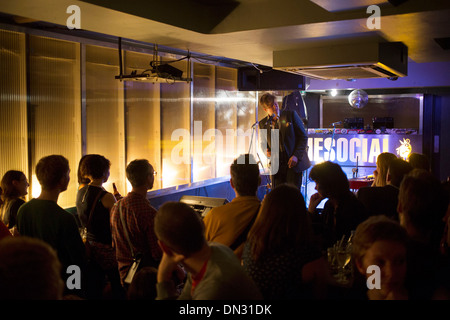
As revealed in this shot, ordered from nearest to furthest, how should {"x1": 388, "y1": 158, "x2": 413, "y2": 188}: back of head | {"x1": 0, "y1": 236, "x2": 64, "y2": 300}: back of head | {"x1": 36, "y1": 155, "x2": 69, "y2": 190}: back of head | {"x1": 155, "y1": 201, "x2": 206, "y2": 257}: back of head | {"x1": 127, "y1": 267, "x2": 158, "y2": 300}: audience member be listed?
{"x1": 0, "y1": 236, "x2": 64, "y2": 300}: back of head, {"x1": 155, "y1": 201, "x2": 206, "y2": 257}: back of head, {"x1": 127, "y1": 267, "x2": 158, "y2": 300}: audience member, {"x1": 36, "y1": 155, "x2": 69, "y2": 190}: back of head, {"x1": 388, "y1": 158, "x2": 413, "y2": 188}: back of head

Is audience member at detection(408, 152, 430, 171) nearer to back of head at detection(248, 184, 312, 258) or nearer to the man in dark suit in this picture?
the man in dark suit

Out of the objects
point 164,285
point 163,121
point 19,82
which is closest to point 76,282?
point 164,285

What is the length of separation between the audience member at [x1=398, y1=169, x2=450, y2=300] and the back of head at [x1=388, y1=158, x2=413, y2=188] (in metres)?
1.21

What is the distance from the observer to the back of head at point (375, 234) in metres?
1.85

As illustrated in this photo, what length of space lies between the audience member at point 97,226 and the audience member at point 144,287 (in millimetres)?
1347

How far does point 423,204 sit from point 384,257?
19.3 inches

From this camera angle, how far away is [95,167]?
136 inches

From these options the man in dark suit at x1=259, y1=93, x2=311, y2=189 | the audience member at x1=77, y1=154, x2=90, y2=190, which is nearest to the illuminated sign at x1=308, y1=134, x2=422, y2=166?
the man in dark suit at x1=259, y1=93, x2=311, y2=189

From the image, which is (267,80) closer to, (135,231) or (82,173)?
(82,173)

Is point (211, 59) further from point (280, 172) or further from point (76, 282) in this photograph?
point (76, 282)

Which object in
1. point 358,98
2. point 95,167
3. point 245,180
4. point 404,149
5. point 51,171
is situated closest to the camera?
point 51,171

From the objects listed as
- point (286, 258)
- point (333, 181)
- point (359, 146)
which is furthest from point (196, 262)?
point (359, 146)

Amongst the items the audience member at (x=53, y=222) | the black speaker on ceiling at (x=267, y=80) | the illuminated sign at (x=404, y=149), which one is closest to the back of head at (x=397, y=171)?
the audience member at (x=53, y=222)

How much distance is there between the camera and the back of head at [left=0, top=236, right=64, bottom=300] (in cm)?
118
